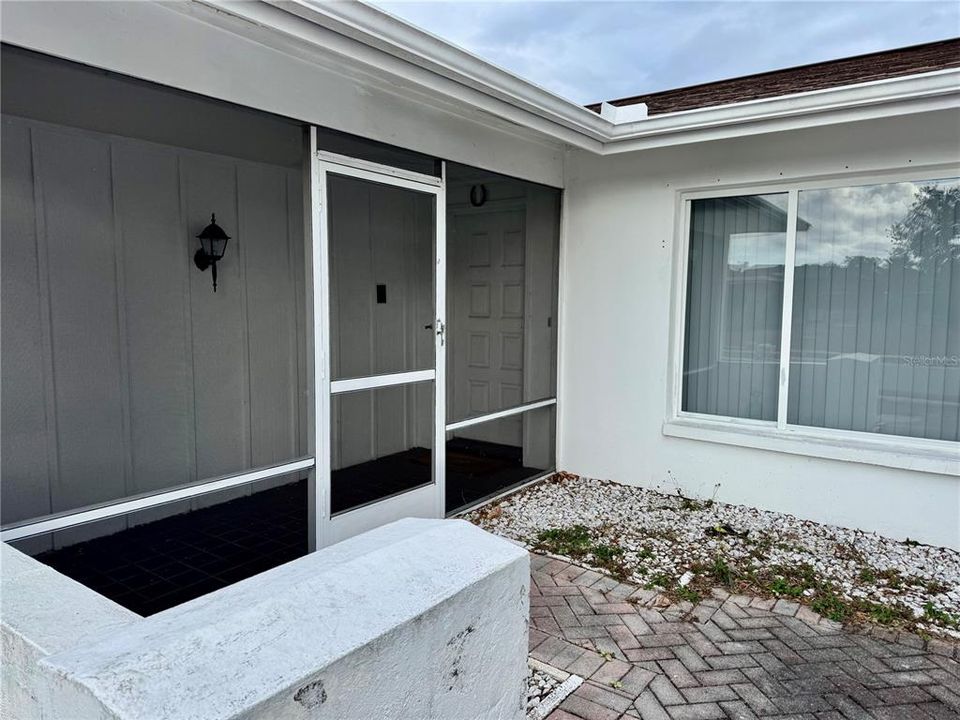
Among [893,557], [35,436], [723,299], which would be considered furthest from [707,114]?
[35,436]

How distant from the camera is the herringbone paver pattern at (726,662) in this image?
2.23 meters

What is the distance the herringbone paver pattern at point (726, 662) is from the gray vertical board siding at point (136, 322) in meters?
2.71

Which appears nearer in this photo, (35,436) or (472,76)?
(472,76)

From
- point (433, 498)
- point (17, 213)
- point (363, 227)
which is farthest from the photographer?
point (433, 498)

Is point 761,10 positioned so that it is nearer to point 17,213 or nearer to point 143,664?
point 17,213

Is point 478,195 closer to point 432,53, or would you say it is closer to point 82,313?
point 432,53

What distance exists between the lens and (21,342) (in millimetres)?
3447

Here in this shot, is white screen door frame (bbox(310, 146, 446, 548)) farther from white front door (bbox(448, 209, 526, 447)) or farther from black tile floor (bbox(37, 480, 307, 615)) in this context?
white front door (bbox(448, 209, 526, 447))

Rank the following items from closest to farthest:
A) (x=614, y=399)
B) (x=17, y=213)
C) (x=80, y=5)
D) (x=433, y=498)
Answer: (x=80, y=5), (x=17, y=213), (x=433, y=498), (x=614, y=399)

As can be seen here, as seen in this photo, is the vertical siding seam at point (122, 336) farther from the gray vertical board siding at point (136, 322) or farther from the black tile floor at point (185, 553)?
the black tile floor at point (185, 553)

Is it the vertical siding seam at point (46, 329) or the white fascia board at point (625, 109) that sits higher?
the white fascia board at point (625, 109)

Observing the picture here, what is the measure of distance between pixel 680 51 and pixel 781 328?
1558 centimetres

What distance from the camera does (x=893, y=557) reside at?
358cm

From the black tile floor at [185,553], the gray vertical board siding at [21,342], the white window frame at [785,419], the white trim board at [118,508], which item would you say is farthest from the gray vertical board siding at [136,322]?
the white window frame at [785,419]
